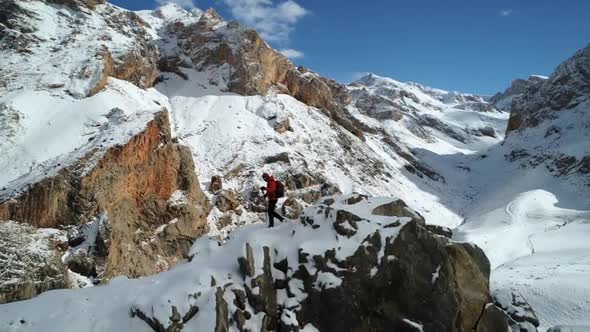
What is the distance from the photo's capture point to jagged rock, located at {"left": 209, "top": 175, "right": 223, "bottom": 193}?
34.1 metres

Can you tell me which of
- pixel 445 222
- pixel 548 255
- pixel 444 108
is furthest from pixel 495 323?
pixel 444 108

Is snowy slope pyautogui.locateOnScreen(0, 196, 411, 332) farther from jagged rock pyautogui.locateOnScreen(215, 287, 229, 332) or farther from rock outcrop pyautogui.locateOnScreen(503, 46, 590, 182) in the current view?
rock outcrop pyautogui.locateOnScreen(503, 46, 590, 182)

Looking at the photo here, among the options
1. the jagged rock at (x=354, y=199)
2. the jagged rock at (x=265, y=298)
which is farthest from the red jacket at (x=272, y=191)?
the jagged rock at (x=265, y=298)

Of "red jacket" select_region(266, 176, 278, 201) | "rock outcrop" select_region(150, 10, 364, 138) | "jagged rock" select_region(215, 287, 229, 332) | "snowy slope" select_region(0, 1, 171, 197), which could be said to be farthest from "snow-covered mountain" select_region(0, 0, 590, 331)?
"red jacket" select_region(266, 176, 278, 201)

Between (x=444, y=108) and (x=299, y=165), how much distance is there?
117717 millimetres

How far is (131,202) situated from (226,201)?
786 centimetres

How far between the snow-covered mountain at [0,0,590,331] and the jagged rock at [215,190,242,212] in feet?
0.34

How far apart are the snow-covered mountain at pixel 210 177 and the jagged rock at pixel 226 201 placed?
0.11 m

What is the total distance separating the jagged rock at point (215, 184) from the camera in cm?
3412

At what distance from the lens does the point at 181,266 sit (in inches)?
539

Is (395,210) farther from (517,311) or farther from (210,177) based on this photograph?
(210,177)

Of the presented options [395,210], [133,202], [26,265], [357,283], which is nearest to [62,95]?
[133,202]

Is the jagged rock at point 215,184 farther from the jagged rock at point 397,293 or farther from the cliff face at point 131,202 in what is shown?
the jagged rock at point 397,293

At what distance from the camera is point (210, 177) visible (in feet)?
118
